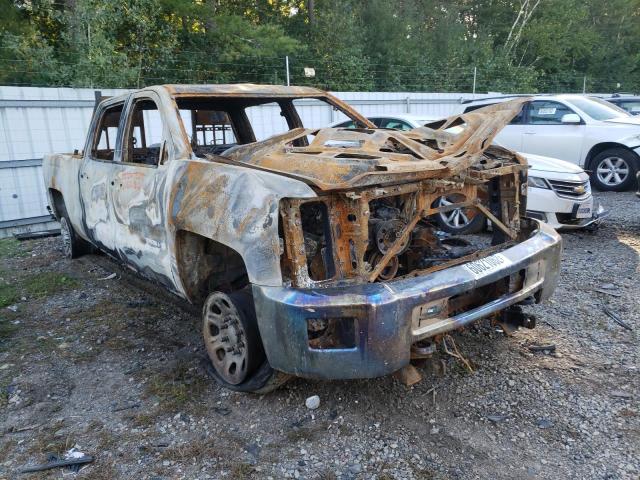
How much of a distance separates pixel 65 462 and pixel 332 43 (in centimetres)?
1786

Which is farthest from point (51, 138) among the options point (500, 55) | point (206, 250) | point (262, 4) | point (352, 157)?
point (500, 55)

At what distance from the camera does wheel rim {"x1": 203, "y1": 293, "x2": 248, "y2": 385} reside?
293 cm

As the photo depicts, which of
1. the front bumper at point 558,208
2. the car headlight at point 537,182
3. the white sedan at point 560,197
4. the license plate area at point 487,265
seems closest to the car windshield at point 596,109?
the white sedan at point 560,197

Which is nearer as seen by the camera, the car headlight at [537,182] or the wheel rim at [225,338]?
the wheel rim at [225,338]

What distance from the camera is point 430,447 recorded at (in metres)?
2.51

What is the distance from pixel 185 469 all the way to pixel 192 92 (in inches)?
99.8

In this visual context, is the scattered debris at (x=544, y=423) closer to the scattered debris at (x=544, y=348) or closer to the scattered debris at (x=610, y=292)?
the scattered debris at (x=544, y=348)

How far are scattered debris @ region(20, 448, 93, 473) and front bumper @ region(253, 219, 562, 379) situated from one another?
1.03 m

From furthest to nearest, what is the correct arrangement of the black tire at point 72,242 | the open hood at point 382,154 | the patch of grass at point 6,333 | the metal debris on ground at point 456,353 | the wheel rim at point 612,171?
the wheel rim at point 612,171 < the black tire at point 72,242 < the patch of grass at point 6,333 < the metal debris on ground at point 456,353 < the open hood at point 382,154

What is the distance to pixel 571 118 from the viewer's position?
8.89 metres

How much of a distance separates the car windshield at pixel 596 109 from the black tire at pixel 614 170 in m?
0.68

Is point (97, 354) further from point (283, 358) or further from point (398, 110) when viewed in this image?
point (398, 110)

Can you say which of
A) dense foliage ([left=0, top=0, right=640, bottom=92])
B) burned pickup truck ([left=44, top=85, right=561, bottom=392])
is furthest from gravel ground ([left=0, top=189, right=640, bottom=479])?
dense foliage ([left=0, top=0, right=640, bottom=92])

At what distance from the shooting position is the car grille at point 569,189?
5711 millimetres
